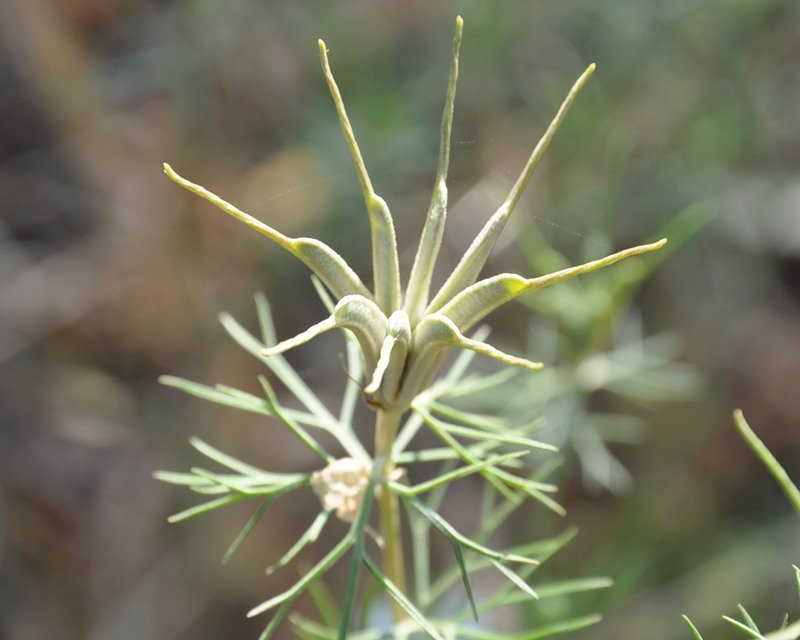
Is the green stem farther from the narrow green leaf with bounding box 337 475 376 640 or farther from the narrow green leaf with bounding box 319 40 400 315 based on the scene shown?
the narrow green leaf with bounding box 319 40 400 315

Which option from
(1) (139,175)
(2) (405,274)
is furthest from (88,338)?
(2) (405,274)

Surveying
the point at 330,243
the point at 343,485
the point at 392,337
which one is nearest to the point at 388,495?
the point at 343,485

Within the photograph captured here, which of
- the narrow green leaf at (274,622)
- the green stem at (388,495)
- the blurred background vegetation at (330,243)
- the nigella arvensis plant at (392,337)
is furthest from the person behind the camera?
the blurred background vegetation at (330,243)

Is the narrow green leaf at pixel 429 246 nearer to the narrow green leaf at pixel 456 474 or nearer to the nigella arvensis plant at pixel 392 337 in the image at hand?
the nigella arvensis plant at pixel 392 337

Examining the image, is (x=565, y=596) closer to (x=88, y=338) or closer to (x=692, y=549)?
(x=692, y=549)

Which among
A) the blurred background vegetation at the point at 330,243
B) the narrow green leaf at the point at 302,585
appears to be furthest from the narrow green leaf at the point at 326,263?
the blurred background vegetation at the point at 330,243

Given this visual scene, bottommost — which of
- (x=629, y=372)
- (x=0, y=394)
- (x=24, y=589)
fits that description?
(x=24, y=589)
